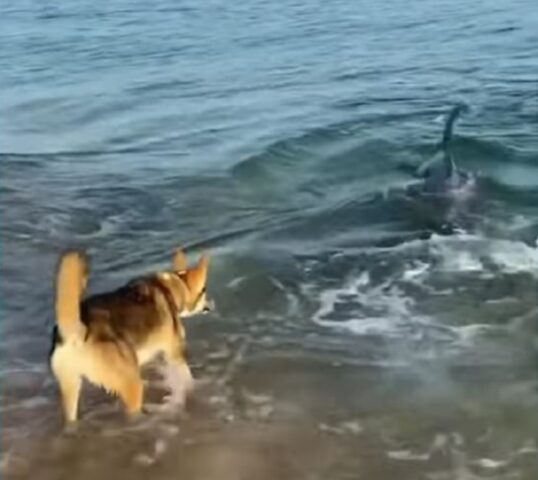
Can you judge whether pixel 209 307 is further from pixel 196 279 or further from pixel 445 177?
pixel 445 177

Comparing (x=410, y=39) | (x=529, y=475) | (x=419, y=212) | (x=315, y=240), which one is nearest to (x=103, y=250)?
(x=315, y=240)

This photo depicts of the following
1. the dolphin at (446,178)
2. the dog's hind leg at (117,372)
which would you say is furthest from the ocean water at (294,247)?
the dog's hind leg at (117,372)

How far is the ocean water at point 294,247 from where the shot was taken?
591cm

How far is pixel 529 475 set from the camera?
550cm

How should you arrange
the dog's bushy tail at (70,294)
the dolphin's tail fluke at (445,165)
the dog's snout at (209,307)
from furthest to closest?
the dolphin's tail fluke at (445,165) < the dog's snout at (209,307) < the dog's bushy tail at (70,294)

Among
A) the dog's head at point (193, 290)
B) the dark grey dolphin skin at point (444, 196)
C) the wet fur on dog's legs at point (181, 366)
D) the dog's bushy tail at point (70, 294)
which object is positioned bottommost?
the dark grey dolphin skin at point (444, 196)

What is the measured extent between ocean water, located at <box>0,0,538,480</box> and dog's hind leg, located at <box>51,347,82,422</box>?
0.25 meters

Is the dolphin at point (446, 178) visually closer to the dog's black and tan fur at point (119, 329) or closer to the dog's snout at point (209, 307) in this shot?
the dog's snout at point (209, 307)

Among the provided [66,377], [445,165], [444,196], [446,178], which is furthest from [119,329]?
[445,165]

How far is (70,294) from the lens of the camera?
5.12m

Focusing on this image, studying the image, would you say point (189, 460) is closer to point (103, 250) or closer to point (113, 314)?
point (113, 314)

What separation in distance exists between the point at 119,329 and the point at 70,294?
0.76 metres

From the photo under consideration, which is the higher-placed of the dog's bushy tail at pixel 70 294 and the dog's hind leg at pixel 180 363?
the dog's bushy tail at pixel 70 294

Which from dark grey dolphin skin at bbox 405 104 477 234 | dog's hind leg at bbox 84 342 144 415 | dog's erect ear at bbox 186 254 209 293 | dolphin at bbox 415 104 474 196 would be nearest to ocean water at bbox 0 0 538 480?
dark grey dolphin skin at bbox 405 104 477 234
